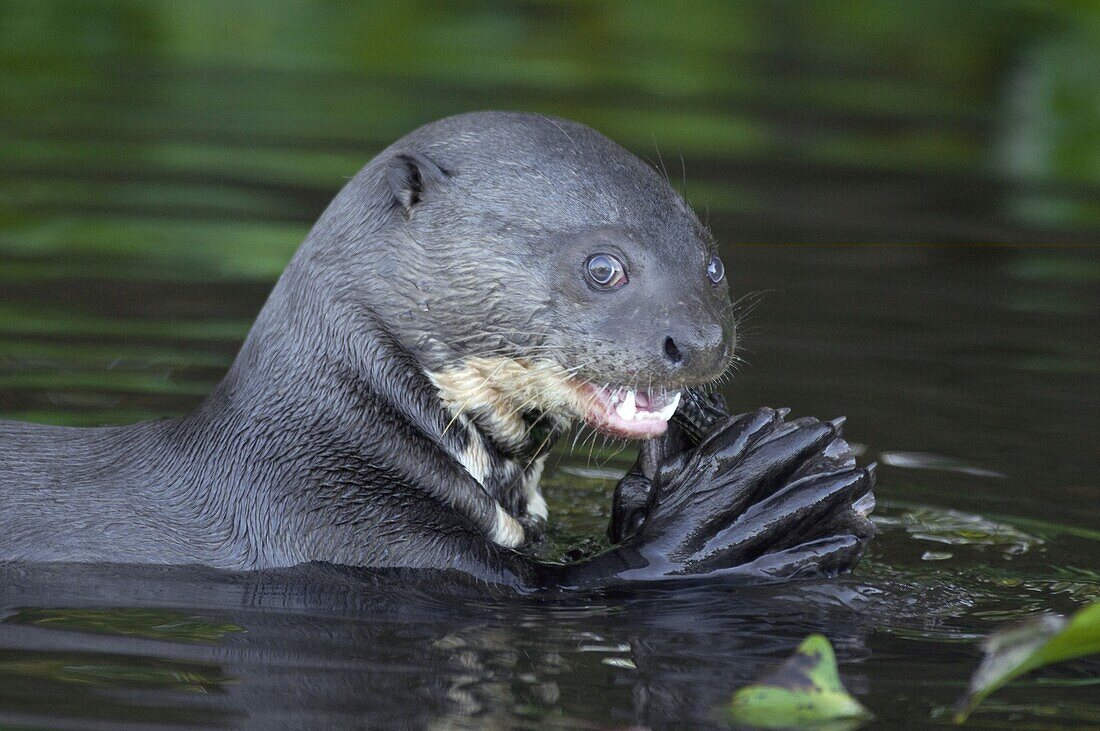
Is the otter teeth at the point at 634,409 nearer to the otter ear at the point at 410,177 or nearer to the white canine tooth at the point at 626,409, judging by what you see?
the white canine tooth at the point at 626,409

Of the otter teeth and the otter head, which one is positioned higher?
the otter head

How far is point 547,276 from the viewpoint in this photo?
496 centimetres

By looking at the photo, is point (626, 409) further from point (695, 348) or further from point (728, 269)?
point (728, 269)

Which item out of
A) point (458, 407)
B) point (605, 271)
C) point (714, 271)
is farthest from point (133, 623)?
point (714, 271)

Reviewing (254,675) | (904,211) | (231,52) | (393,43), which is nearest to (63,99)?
(231,52)

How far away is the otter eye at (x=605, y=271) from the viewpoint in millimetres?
4883

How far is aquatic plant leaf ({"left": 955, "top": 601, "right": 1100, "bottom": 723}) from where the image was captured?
343cm

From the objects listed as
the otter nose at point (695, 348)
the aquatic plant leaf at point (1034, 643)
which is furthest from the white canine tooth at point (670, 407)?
the aquatic plant leaf at point (1034, 643)

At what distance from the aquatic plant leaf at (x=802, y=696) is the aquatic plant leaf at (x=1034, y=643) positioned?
518mm

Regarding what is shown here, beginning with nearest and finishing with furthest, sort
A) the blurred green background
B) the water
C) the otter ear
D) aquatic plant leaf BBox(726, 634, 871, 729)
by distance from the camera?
aquatic plant leaf BBox(726, 634, 871, 729) → the water → the otter ear → the blurred green background

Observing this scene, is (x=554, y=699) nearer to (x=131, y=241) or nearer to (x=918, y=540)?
(x=918, y=540)

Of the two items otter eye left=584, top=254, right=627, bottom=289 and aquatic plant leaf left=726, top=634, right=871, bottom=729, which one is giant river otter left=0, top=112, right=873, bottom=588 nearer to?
otter eye left=584, top=254, right=627, bottom=289

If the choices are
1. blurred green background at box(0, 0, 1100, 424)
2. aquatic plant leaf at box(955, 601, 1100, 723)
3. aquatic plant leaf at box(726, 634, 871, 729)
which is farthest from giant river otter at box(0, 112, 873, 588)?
blurred green background at box(0, 0, 1100, 424)

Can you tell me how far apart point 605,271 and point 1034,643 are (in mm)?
1799
